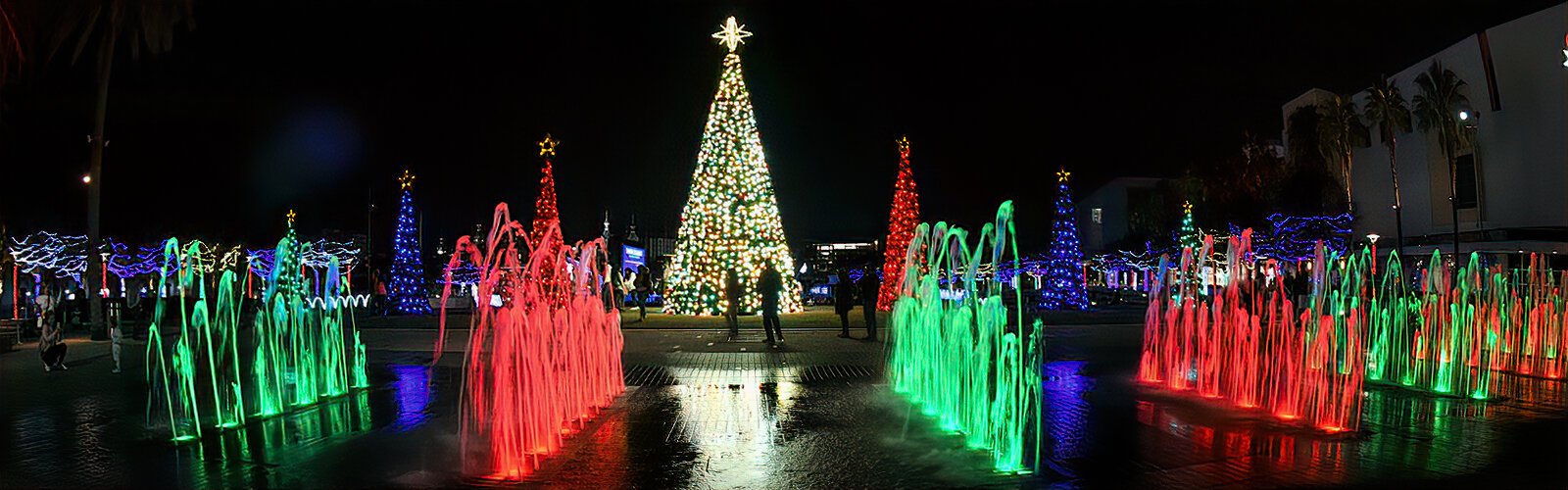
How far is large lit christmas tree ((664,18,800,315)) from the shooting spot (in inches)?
1192

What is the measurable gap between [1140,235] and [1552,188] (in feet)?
120

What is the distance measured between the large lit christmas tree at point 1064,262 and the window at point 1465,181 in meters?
22.3

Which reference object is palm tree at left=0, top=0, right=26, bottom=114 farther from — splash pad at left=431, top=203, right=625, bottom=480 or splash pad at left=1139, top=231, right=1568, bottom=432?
splash pad at left=1139, top=231, right=1568, bottom=432

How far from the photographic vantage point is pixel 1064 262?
40625mm

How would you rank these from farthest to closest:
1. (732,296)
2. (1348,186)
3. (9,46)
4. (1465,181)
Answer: (1348,186) → (1465,181) → (732,296) → (9,46)

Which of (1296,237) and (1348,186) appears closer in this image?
(1296,237)

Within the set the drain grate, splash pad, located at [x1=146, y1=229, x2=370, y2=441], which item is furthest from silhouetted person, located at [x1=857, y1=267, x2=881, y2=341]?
splash pad, located at [x1=146, y1=229, x2=370, y2=441]

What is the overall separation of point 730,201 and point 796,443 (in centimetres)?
2176

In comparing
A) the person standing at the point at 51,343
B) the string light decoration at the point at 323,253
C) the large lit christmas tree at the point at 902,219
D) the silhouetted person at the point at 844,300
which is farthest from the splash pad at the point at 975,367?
the string light decoration at the point at 323,253

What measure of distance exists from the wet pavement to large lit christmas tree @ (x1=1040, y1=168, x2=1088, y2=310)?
87.4 feet

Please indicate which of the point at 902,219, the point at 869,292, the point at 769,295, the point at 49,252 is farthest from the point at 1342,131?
the point at 49,252

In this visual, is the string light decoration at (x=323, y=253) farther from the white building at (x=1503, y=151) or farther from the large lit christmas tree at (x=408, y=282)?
the white building at (x=1503, y=151)

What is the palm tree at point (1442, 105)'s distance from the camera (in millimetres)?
48969

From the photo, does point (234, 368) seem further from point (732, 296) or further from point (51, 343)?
point (732, 296)
